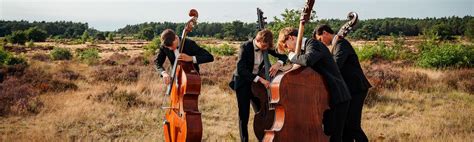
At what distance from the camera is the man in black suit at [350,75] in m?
5.48

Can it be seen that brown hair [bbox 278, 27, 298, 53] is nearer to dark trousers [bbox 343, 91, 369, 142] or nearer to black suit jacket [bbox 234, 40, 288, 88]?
black suit jacket [bbox 234, 40, 288, 88]

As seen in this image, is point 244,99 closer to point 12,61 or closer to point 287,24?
point 287,24

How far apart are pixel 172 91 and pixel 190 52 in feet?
1.80

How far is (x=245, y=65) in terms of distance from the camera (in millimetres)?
6070

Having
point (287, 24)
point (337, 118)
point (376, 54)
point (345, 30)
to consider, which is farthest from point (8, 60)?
point (376, 54)

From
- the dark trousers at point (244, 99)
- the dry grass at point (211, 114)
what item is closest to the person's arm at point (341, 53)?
the dark trousers at point (244, 99)

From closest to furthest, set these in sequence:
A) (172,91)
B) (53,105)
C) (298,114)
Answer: (298,114) → (172,91) → (53,105)

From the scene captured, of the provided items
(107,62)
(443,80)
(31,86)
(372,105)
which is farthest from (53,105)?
(107,62)

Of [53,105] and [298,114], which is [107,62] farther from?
[298,114]

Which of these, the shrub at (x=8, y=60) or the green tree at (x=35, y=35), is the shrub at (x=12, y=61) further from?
the green tree at (x=35, y=35)

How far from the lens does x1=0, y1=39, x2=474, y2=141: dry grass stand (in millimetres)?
8000

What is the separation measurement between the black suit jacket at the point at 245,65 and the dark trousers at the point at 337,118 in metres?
1.23

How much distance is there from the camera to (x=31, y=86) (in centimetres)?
1322

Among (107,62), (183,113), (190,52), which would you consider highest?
(190,52)
